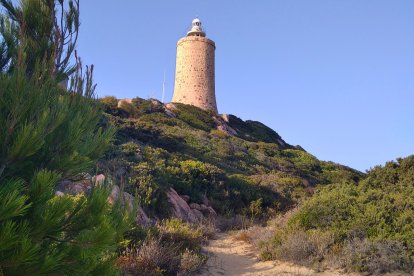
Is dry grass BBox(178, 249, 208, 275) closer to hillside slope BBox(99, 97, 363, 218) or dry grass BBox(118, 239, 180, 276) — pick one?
dry grass BBox(118, 239, 180, 276)

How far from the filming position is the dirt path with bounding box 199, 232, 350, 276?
7225 mm

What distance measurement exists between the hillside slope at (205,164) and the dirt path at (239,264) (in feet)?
6.30

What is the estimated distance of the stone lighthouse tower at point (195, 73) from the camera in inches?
1879

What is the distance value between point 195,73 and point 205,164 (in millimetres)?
33033

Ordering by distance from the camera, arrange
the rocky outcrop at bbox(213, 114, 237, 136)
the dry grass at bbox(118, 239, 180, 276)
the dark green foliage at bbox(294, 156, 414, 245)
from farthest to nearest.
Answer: the rocky outcrop at bbox(213, 114, 237, 136)
the dark green foliage at bbox(294, 156, 414, 245)
the dry grass at bbox(118, 239, 180, 276)

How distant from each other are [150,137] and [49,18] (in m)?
18.1

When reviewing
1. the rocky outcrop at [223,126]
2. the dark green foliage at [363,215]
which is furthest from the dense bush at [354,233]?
the rocky outcrop at [223,126]

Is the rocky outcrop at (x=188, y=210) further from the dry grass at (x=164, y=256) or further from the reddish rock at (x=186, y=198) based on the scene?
the dry grass at (x=164, y=256)

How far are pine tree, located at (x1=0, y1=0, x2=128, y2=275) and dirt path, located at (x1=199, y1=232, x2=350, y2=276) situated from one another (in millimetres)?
3646

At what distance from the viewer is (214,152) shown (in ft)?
82.7

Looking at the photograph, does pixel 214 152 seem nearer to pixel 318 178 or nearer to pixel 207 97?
pixel 318 178

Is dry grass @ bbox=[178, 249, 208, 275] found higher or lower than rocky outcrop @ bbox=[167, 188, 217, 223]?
lower

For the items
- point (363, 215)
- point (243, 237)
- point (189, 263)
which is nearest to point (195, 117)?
point (243, 237)

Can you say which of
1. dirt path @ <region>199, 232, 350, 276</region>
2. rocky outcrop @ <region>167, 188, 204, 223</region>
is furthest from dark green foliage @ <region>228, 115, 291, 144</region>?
dirt path @ <region>199, 232, 350, 276</region>
